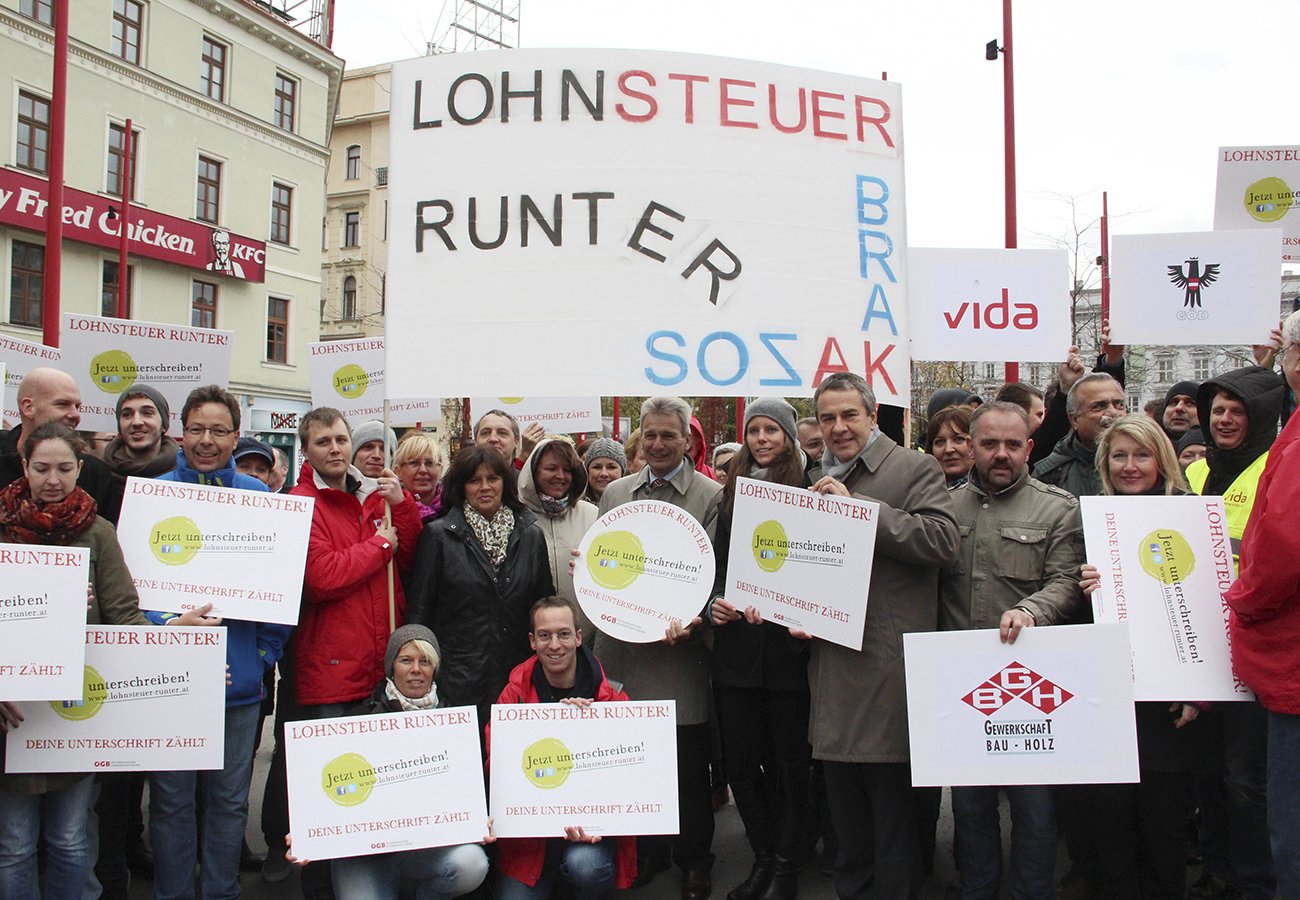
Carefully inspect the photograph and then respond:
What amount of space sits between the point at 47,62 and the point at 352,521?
24.5 m

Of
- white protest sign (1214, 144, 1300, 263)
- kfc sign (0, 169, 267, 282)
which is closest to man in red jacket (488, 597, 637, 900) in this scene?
white protest sign (1214, 144, 1300, 263)

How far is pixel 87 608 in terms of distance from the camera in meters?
3.50

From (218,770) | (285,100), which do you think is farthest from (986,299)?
(285,100)

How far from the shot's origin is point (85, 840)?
3613mm

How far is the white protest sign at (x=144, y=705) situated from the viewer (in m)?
3.53

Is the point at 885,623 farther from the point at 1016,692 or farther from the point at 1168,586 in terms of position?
the point at 1168,586

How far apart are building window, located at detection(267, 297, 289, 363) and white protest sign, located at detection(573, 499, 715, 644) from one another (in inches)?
1086

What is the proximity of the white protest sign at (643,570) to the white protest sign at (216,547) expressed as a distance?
1143 mm

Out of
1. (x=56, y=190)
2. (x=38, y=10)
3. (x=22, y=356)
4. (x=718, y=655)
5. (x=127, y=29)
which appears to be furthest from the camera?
(x=127, y=29)

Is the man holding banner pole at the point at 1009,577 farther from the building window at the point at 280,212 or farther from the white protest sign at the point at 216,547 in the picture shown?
the building window at the point at 280,212

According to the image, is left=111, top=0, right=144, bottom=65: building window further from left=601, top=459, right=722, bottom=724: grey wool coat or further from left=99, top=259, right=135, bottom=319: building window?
left=601, top=459, right=722, bottom=724: grey wool coat

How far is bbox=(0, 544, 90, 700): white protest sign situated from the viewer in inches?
131

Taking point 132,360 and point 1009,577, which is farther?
point 132,360

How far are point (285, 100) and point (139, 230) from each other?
7281 mm
